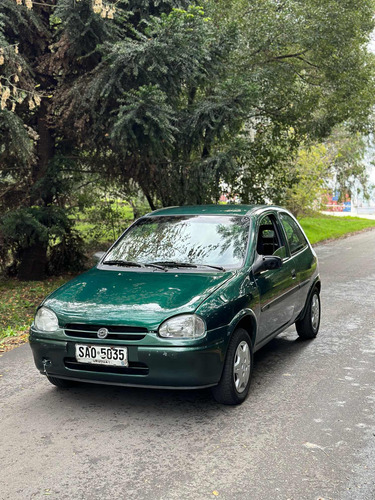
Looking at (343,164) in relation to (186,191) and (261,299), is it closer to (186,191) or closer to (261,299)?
(186,191)

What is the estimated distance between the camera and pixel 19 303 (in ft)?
37.7

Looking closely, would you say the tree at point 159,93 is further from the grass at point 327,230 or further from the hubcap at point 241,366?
the grass at point 327,230

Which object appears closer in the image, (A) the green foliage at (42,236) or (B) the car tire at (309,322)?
(B) the car tire at (309,322)

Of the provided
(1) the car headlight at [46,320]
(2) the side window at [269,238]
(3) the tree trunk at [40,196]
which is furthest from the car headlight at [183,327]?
(3) the tree trunk at [40,196]

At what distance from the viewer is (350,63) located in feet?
50.6

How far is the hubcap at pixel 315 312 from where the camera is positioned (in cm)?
734

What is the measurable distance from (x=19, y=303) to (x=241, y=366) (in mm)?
7461

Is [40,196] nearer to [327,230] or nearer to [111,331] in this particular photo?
[111,331]

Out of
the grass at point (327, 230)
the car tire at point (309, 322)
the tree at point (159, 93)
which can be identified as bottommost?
the grass at point (327, 230)

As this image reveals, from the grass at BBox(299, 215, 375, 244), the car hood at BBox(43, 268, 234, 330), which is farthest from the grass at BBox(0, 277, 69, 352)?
the grass at BBox(299, 215, 375, 244)

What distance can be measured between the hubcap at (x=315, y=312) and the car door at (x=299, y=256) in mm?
350

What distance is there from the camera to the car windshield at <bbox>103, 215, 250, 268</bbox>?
5629 mm

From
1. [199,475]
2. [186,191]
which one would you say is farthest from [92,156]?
[199,475]

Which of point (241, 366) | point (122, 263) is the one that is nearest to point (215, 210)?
point (122, 263)
